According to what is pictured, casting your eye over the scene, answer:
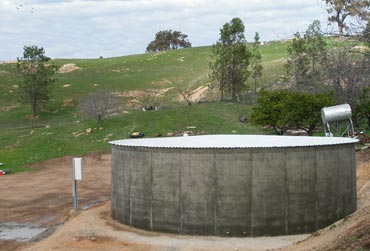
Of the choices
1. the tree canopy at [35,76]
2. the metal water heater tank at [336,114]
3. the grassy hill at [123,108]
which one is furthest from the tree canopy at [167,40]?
the metal water heater tank at [336,114]

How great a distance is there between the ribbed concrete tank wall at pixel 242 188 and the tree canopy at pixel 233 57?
112 ft

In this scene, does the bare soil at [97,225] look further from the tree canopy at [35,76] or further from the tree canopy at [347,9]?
the tree canopy at [35,76]

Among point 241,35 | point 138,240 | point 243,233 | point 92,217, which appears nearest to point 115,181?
point 92,217

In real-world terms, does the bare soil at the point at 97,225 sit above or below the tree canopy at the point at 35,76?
below

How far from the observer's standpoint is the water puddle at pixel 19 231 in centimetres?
1889

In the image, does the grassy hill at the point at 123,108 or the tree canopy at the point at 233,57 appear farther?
the tree canopy at the point at 233,57

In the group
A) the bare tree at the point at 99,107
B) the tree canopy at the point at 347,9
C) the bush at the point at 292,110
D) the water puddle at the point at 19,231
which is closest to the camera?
the tree canopy at the point at 347,9

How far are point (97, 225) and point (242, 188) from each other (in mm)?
5582

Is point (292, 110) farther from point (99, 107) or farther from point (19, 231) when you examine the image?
point (99, 107)

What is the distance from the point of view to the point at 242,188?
17094mm

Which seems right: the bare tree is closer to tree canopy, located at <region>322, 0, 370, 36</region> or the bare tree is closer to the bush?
the bush

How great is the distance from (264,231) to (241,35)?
36.8 metres

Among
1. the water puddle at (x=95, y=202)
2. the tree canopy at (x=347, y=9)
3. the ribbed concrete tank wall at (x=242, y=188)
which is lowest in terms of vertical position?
the water puddle at (x=95, y=202)

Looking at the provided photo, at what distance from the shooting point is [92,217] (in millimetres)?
20578
